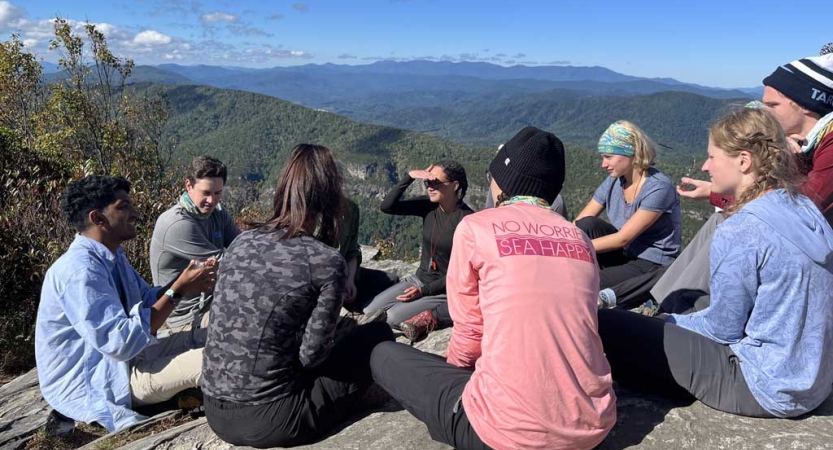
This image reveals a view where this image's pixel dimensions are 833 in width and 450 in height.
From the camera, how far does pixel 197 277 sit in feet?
13.1

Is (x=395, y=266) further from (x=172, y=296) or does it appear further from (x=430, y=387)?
(x=430, y=387)

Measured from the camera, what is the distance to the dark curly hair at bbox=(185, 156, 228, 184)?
524cm

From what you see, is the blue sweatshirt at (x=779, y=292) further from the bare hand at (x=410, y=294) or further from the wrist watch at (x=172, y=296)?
the wrist watch at (x=172, y=296)

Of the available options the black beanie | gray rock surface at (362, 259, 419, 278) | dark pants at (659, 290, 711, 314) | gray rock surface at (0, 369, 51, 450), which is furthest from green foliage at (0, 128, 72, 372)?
dark pants at (659, 290, 711, 314)

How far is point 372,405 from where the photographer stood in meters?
3.75

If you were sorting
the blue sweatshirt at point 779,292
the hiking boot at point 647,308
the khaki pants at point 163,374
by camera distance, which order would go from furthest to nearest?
1. the hiking boot at point 647,308
2. the khaki pants at point 163,374
3. the blue sweatshirt at point 779,292

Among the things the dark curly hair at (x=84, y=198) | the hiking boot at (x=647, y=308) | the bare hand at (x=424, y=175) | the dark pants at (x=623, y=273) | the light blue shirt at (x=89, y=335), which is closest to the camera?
the light blue shirt at (x=89, y=335)

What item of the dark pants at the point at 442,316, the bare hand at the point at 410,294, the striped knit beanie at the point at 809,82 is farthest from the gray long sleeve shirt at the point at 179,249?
the striped knit beanie at the point at 809,82

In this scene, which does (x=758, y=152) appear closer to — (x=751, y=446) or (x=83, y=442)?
(x=751, y=446)

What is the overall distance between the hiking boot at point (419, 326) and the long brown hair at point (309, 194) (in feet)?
6.53

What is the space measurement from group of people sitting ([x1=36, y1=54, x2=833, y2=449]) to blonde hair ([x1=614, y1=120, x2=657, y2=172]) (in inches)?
43.8

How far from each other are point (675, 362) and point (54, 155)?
51.0 feet

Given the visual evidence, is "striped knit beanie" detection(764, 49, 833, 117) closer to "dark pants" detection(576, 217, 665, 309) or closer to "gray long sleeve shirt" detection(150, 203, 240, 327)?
"dark pants" detection(576, 217, 665, 309)

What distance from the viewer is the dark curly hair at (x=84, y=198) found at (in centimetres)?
377
